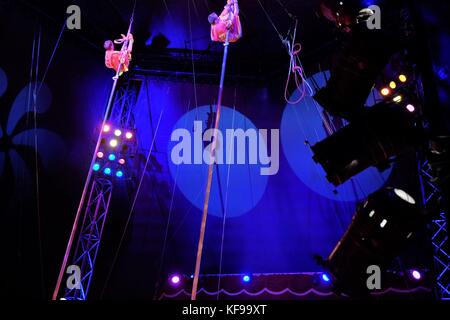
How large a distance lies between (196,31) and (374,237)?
5.26m

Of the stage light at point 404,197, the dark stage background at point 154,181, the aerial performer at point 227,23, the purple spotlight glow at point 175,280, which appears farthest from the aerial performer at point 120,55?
the stage light at point 404,197

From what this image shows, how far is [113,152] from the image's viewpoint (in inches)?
220

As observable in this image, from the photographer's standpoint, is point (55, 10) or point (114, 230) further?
point (114, 230)

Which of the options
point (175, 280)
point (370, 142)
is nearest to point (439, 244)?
point (370, 142)

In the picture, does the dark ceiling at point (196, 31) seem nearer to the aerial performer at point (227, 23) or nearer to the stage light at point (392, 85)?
the stage light at point (392, 85)

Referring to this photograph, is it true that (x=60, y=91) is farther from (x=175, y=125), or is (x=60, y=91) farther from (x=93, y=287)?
(x=93, y=287)

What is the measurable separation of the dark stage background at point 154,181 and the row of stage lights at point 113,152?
1.58 feet

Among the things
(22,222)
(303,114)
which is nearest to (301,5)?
(303,114)

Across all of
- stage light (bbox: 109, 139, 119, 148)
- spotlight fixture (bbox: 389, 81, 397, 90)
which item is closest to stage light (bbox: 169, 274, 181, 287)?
stage light (bbox: 109, 139, 119, 148)

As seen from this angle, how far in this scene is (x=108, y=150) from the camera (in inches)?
219

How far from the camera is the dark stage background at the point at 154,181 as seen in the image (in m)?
4.89

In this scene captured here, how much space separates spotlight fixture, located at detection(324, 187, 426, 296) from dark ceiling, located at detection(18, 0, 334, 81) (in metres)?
4.10

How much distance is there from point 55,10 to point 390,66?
5.07m

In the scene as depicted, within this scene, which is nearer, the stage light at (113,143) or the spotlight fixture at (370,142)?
the spotlight fixture at (370,142)
